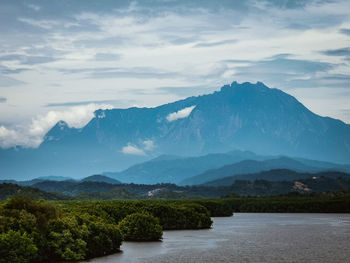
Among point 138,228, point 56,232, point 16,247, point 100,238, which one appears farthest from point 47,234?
point 138,228

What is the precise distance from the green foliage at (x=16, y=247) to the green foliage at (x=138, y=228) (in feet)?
80.1

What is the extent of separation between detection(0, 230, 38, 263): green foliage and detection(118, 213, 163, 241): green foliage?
2441cm

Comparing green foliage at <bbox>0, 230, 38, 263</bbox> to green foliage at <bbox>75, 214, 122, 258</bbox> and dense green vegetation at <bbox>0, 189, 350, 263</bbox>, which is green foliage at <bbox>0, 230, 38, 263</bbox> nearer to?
dense green vegetation at <bbox>0, 189, 350, 263</bbox>

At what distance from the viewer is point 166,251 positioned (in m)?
61.3

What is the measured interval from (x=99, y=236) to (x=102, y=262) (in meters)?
5.13

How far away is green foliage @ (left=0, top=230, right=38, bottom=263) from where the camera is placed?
1820 inches

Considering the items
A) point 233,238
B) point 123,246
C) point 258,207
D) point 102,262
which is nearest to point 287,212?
point 258,207

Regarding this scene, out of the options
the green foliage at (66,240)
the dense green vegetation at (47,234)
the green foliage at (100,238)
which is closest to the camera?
the dense green vegetation at (47,234)

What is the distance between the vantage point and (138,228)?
71.9 m

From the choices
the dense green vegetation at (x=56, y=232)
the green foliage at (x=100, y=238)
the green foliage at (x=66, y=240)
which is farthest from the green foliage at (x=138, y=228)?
the green foliage at (x=66, y=240)

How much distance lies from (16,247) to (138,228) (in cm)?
2616

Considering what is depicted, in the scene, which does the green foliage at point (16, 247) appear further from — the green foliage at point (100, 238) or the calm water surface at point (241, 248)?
the green foliage at point (100, 238)

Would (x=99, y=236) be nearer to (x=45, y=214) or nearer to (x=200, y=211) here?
(x=45, y=214)

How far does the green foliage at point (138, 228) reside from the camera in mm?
72000
